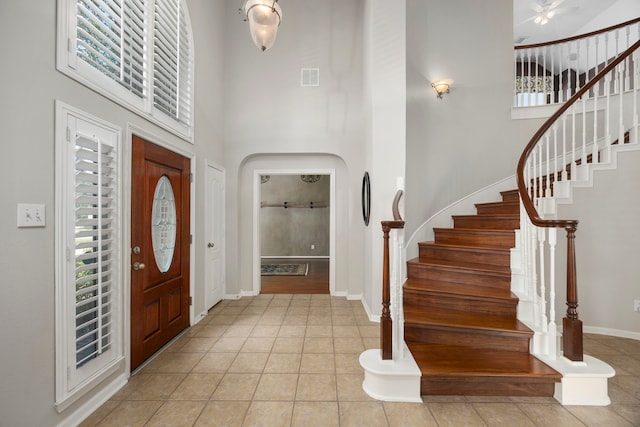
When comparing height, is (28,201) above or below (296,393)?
above

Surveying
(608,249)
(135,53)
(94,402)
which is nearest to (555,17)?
(608,249)

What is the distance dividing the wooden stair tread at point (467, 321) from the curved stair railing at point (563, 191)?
0.15 metres

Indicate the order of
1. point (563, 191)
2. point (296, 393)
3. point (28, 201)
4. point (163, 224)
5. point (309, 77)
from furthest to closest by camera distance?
point (309, 77), point (563, 191), point (163, 224), point (296, 393), point (28, 201)

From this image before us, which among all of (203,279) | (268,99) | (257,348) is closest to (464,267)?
(257,348)

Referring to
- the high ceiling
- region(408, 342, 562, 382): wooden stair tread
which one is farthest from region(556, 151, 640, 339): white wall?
the high ceiling

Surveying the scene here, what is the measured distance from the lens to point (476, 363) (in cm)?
213

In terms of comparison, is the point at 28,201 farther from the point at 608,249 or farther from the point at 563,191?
the point at 608,249

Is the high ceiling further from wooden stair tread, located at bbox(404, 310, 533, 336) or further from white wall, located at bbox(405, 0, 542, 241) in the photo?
wooden stair tread, located at bbox(404, 310, 533, 336)

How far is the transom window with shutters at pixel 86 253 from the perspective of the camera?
168 centimetres

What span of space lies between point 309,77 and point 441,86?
2.06 m

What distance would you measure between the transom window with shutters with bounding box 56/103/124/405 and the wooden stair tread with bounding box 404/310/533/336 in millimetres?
2379

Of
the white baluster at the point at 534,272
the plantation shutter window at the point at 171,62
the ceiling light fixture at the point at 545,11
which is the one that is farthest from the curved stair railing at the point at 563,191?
the plantation shutter window at the point at 171,62

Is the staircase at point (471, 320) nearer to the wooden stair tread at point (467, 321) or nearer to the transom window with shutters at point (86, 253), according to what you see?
the wooden stair tread at point (467, 321)

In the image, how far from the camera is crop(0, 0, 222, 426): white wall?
1396 mm
